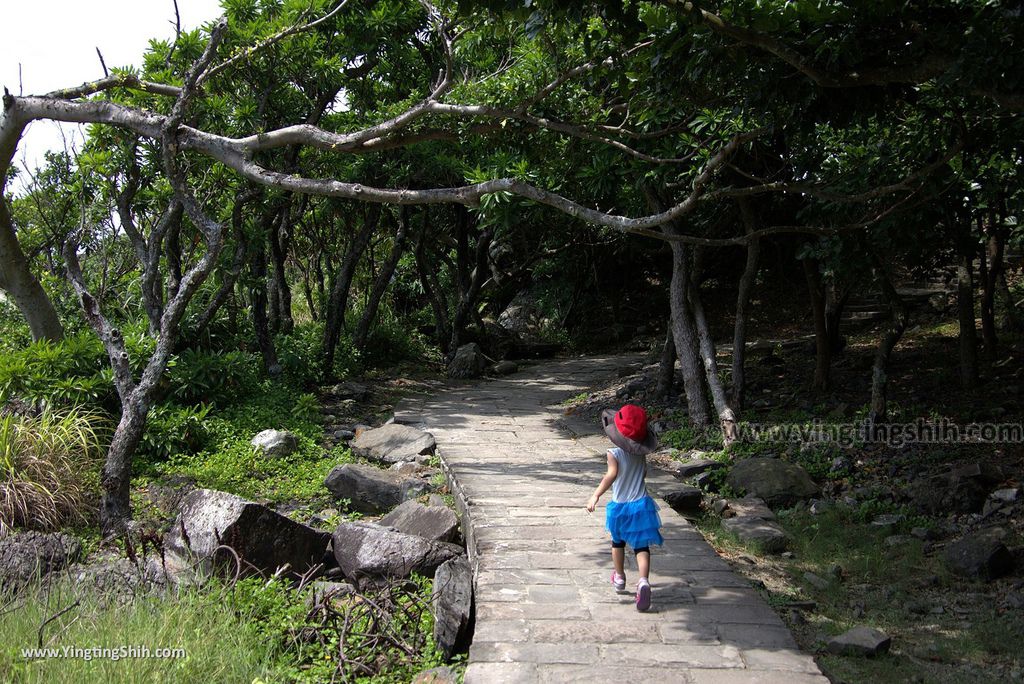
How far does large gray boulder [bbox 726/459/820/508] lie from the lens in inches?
298

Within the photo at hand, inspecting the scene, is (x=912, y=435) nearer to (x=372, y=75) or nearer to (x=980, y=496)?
(x=980, y=496)

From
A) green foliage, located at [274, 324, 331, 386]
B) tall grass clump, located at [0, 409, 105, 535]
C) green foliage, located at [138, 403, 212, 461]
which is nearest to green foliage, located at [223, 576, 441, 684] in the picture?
tall grass clump, located at [0, 409, 105, 535]

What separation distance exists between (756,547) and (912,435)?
3124 millimetres

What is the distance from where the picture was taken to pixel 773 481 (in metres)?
7.66

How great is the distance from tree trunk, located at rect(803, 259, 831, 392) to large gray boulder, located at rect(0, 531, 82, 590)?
8.14 meters

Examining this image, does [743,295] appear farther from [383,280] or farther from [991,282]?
[383,280]

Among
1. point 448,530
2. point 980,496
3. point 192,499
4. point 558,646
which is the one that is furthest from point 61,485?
point 980,496

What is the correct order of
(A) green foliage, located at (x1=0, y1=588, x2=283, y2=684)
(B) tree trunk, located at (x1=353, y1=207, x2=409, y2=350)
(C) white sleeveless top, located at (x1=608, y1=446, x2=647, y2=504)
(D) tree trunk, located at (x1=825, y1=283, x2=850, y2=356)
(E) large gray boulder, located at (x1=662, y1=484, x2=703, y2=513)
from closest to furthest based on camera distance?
(A) green foliage, located at (x1=0, y1=588, x2=283, y2=684), (C) white sleeveless top, located at (x1=608, y1=446, x2=647, y2=504), (E) large gray boulder, located at (x1=662, y1=484, x2=703, y2=513), (D) tree trunk, located at (x1=825, y1=283, x2=850, y2=356), (B) tree trunk, located at (x1=353, y1=207, x2=409, y2=350)

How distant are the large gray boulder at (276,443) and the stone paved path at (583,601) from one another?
1.88 metres

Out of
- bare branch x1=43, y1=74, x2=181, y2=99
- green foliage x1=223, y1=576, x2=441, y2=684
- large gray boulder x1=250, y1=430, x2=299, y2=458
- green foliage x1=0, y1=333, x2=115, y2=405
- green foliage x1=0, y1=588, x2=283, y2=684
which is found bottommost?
green foliage x1=223, y1=576, x2=441, y2=684

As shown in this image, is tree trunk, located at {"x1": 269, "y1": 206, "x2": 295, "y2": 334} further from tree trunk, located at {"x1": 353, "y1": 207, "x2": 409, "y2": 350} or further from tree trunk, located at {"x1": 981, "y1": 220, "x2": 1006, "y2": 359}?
tree trunk, located at {"x1": 981, "y1": 220, "x2": 1006, "y2": 359}

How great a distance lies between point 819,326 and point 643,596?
21.7ft

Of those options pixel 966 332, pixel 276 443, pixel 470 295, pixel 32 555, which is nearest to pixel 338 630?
pixel 32 555

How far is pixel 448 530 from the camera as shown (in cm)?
657
